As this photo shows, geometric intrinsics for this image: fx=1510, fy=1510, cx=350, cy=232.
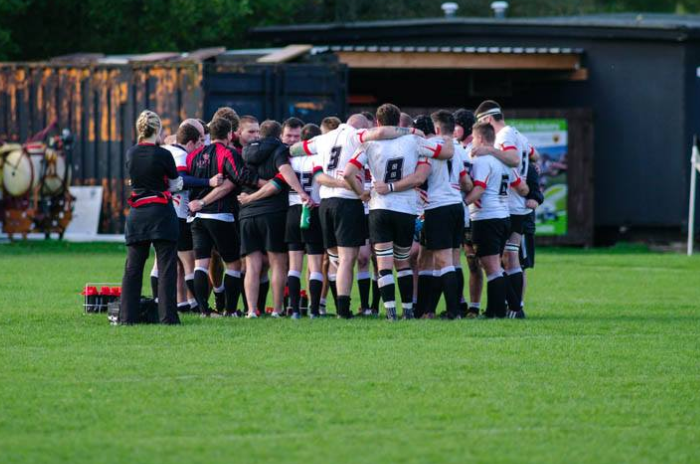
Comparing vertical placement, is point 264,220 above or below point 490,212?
below

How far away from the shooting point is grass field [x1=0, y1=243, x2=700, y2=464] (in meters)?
8.30

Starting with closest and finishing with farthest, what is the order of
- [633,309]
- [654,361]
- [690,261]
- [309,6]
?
[654,361], [633,309], [690,261], [309,6]

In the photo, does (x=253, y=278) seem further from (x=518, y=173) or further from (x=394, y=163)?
(x=518, y=173)

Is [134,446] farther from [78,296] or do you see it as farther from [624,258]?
[624,258]

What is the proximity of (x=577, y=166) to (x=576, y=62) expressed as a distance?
210cm

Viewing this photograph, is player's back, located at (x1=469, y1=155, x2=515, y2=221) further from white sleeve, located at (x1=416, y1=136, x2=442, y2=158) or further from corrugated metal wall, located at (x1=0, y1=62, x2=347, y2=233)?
corrugated metal wall, located at (x1=0, y1=62, x2=347, y2=233)

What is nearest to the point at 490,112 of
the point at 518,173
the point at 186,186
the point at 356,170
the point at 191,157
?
the point at 518,173

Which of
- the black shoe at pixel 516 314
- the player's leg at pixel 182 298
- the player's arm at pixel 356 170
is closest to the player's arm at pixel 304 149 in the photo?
the player's arm at pixel 356 170

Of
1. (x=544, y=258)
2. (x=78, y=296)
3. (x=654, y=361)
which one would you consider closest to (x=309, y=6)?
(x=544, y=258)

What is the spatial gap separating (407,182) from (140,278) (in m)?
2.71

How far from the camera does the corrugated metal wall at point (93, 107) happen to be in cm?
2702

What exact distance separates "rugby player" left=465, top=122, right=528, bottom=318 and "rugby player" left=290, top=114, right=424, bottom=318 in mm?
991

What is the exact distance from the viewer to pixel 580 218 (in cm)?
2988

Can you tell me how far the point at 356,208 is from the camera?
14.7 meters
